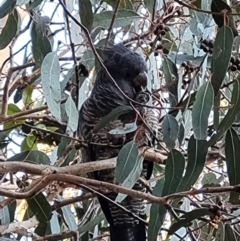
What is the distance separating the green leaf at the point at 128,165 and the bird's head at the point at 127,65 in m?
0.47

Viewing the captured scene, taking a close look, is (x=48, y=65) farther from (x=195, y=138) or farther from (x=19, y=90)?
(x=19, y=90)

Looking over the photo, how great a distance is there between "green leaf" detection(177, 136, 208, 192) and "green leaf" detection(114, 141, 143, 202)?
10cm

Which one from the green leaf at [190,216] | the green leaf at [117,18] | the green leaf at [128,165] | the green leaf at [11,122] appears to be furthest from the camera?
the green leaf at [11,122]

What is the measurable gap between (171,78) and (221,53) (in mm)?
297

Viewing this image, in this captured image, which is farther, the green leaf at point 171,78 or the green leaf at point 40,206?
the green leaf at point 171,78

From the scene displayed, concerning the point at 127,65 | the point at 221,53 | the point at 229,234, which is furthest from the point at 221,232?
the point at 127,65

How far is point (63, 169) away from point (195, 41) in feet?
1.69

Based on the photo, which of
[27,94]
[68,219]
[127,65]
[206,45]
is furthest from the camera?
[127,65]

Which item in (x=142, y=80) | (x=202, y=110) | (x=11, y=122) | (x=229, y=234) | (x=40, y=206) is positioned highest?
(x=142, y=80)

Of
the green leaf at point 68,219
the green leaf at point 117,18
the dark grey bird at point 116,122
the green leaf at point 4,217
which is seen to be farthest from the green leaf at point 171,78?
the green leaf at point 4,217

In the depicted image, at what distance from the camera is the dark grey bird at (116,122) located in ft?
4.85

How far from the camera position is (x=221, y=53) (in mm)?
957

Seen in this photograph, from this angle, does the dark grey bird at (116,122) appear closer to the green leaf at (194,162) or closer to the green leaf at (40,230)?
the green leaf at (40,230)

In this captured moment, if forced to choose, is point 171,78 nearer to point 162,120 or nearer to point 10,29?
point 162,120
